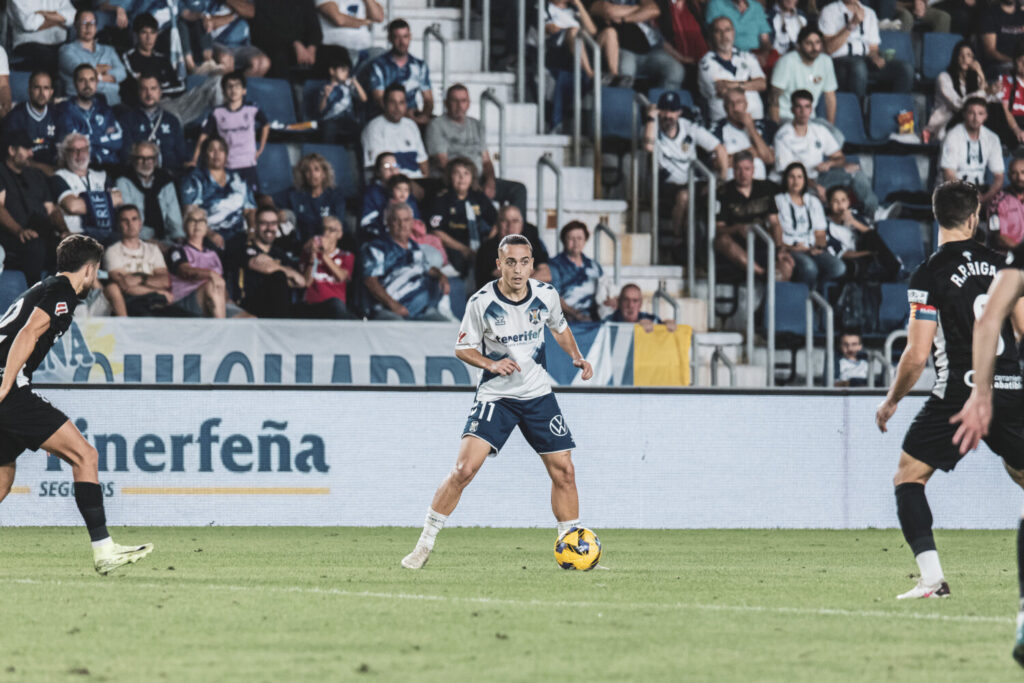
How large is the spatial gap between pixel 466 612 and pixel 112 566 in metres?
2.66

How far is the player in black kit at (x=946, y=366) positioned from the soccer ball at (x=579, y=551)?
7.39ft

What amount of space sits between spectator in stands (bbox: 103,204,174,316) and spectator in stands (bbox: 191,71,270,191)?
154cm

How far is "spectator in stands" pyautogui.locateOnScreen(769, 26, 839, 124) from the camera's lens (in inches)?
778

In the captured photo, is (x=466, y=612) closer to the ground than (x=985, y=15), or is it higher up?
closer to the ground

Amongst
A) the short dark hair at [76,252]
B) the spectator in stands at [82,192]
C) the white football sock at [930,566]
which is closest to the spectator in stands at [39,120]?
the spectator in stands at [82,192]

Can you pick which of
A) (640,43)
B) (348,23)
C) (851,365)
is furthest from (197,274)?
(640,43)

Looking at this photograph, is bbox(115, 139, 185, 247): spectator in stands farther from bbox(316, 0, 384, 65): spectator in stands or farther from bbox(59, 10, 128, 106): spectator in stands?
bbox(316, 0, 384, 65): spectator in stands

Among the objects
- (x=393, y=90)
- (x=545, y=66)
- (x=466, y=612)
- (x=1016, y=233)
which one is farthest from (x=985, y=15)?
(x=466, y=612)

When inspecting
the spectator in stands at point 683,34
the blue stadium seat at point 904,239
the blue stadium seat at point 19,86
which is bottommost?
the blue stadium seat at point 904,239

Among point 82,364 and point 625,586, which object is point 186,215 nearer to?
point 82,364

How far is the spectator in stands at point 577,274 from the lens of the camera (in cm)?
1630

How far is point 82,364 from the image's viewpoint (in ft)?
45.6

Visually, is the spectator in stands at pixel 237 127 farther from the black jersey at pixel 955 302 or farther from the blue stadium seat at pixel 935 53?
the black jersey at pixel 955 302

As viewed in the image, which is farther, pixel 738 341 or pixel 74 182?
pixel 738 341
